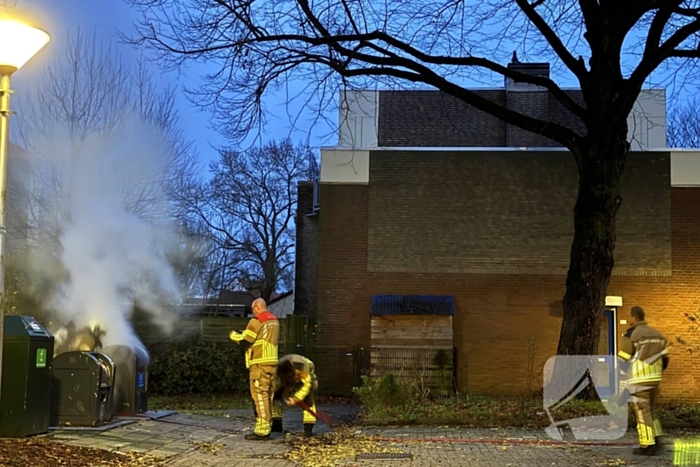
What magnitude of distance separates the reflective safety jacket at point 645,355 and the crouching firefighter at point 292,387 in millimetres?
4665

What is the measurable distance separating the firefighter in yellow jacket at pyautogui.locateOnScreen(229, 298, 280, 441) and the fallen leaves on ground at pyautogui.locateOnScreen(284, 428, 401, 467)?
506mm

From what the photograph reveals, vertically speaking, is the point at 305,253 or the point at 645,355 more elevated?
the point at 305,253

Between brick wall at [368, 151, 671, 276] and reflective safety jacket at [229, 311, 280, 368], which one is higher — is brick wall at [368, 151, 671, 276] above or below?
above

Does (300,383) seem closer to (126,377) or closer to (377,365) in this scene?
(126,377)

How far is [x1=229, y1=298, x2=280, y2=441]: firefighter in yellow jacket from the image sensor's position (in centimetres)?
1077

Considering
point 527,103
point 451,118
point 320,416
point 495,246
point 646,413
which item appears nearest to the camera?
point 646,413

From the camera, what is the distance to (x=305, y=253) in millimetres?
30359

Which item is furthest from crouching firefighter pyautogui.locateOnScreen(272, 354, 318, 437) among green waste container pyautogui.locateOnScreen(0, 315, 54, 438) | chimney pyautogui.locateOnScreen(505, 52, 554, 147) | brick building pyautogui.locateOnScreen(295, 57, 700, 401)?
chimney pyautogui.locateOnScreen(505, 52, 554, 147)

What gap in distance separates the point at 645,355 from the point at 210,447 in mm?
5946

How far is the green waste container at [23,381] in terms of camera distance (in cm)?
916

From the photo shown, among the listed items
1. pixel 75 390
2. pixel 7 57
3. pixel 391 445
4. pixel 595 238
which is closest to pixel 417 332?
pixel 595 238

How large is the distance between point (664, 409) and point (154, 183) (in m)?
13.9

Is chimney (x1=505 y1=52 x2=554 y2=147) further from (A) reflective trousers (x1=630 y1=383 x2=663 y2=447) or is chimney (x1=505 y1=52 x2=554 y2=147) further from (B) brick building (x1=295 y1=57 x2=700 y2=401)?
(A) reflective trousers (x1=630 y1=383 x2=663 y2=447)

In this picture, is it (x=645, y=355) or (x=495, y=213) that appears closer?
(x=645, y=355)
